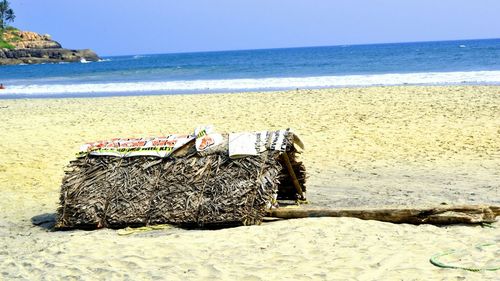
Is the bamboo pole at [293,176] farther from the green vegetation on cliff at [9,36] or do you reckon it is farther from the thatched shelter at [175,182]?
the green vegetation on cliff at [9,36]

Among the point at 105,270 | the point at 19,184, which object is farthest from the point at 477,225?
the point at 19,184

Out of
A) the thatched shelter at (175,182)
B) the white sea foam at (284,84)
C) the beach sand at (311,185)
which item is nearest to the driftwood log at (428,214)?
Answer: the beach sand at (311,185)

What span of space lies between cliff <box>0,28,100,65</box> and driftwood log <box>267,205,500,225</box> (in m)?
90.8

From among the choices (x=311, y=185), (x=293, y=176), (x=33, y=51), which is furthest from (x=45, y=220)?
(x=33, y=51)

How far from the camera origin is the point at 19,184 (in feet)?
32.5

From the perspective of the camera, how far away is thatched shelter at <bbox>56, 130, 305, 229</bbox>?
7023mm

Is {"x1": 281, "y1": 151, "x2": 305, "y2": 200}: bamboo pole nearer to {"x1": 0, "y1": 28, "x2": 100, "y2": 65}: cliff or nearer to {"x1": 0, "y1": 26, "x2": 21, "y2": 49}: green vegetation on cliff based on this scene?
{"x1": 0, "y1": 28, "x2": 100, "y2": 65}: cliff

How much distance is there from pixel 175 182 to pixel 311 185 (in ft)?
8.58

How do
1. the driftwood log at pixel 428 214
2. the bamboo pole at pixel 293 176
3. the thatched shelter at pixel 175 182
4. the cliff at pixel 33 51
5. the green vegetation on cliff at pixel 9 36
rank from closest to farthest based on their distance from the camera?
the driftwood log at pixel 428 214, the thatched shelter at pixel 175 182, the bamboo pole at pixel 293 176, the cliff at pixel 33 51, the green vegetation on cliff at pixel 9 36

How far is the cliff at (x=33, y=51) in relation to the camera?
93.0 m

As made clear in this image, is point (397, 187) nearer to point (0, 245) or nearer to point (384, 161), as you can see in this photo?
point (384, 161)

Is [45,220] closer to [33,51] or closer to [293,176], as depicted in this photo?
[293,176]

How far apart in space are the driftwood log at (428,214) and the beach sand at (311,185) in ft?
0.46

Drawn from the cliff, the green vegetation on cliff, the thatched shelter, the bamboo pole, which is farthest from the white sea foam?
the green vegetation on cliff
